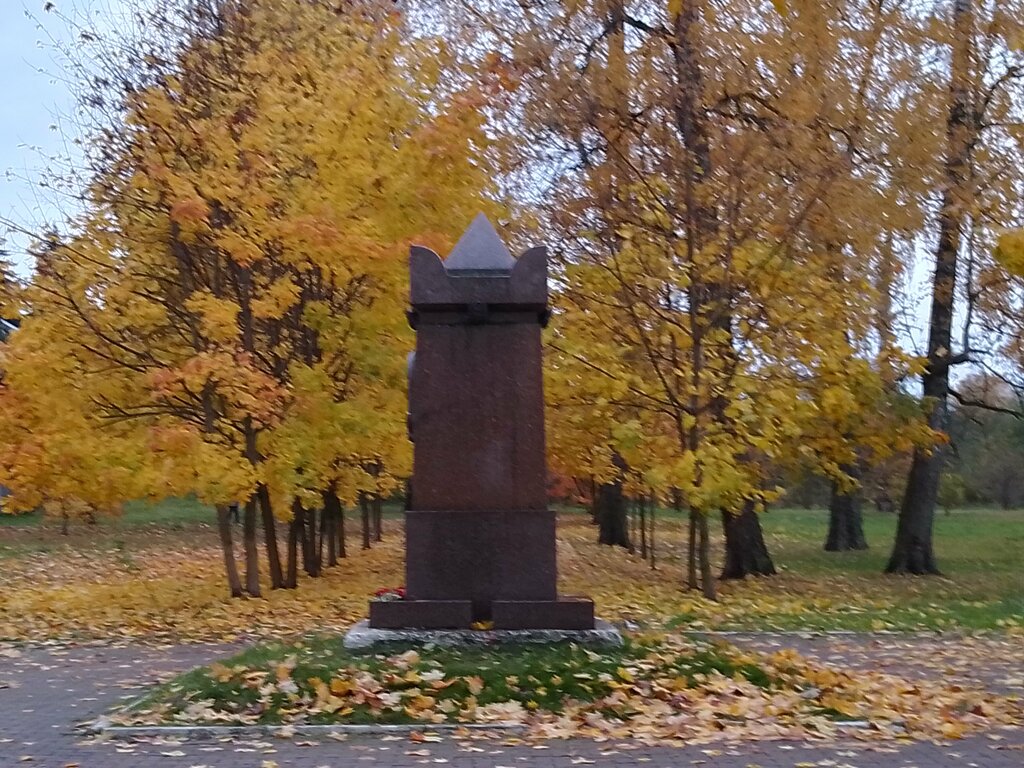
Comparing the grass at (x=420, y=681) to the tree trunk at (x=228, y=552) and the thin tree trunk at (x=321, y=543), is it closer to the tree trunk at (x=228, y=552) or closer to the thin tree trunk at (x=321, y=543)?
the tree trunk at (x=228, y=552)

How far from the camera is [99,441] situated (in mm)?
14719

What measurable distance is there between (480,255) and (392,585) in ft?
38.3

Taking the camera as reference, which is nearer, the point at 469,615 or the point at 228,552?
the point at 469,615

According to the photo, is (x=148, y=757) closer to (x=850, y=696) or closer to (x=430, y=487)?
(x=430, y=487)

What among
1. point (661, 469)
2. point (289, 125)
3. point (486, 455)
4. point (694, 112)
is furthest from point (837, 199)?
point (486, 455)

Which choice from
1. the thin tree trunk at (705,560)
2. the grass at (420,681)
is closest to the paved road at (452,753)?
the grass at (420,681)

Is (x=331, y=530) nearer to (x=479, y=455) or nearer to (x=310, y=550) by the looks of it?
(x=310, y=550)

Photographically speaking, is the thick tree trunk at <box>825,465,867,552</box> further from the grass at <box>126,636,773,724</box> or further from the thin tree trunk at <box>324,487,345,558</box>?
the grass at <box>126,636,773,724</box>

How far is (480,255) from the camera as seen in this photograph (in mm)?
10391

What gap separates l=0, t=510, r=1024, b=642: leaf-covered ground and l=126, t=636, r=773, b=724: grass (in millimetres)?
4149

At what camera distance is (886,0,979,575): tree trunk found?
1878cm

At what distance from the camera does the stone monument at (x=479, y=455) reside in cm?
968

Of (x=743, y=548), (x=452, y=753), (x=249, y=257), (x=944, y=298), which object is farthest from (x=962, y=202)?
(x=452, y=753)

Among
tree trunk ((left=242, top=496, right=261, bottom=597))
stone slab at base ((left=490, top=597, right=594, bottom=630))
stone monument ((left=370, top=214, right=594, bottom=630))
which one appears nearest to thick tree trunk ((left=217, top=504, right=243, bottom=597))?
tree trunk ((left=242, top=496, right=261, bottom=597))
